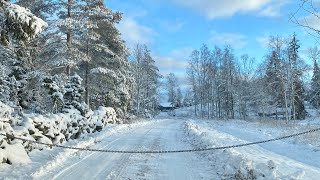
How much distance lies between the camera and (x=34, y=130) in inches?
474

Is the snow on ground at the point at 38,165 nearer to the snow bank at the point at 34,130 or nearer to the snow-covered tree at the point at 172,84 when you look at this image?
the snow bank at the point at 34,130

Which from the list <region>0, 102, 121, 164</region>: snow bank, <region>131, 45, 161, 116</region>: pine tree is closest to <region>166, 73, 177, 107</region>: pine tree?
<region>131, 45, 161, 116</region>: pine tree

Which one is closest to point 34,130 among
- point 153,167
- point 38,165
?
point 38,165

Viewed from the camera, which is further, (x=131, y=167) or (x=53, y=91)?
(x=53, y=91)

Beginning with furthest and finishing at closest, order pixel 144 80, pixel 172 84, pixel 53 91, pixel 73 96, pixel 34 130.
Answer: pixel 172 84, pixel 144 80, pixel 73 96, pixel 53 91, pixel 34 130

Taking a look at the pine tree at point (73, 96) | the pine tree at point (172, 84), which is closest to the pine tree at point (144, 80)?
the pine tree at point (73, 96)

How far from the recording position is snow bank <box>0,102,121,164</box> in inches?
391

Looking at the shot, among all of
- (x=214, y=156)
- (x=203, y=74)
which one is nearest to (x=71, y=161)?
(x=214, y=156)

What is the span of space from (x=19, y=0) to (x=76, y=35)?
18.8ft

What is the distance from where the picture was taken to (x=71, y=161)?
1067 cm

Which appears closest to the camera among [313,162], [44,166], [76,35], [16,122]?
[44,166]

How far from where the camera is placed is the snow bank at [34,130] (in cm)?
993

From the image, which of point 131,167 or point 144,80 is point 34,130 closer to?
point 131,167

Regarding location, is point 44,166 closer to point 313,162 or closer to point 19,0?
point 313,162
